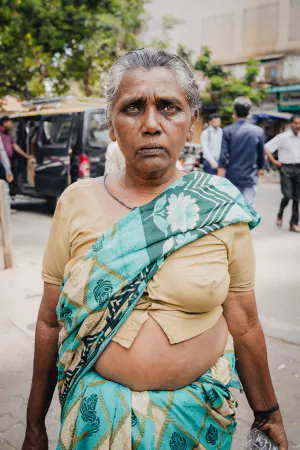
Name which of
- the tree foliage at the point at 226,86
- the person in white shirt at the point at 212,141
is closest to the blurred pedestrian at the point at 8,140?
the person in white shirt at the point at 212,141

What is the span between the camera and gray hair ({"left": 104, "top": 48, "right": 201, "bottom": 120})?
1492 millimetres

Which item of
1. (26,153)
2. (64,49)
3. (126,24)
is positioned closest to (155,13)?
(126,24)

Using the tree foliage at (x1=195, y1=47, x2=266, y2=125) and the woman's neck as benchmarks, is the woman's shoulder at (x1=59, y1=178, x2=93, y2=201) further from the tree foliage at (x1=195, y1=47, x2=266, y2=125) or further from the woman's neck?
the tree foliage at (x1=195, y1=47, x2=266, y2=125)

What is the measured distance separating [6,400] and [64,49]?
49.2 ft

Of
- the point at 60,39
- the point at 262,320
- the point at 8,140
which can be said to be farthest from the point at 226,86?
the point at 262,320

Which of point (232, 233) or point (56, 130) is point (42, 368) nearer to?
point (232, 233)

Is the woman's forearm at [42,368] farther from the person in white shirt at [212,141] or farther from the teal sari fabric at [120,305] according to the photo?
the person in white shirt at [212,141]

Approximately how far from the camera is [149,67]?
148 cm

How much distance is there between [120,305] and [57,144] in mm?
8477

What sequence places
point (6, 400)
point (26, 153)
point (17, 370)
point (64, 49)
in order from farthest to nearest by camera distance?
1. point (64, 49)
2. point (26, 153)
3. point (17, 370)
4. point (6, 400)

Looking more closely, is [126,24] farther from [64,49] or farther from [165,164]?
[165,164]

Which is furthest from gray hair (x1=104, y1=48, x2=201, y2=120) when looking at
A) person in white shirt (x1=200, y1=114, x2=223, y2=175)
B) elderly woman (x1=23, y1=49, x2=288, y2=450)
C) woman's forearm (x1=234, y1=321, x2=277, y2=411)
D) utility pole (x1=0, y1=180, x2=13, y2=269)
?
person in white shirt (x1=200, y1=114, x2=223, y2=175)

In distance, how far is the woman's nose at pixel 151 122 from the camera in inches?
57.5

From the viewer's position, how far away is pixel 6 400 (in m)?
2.92
